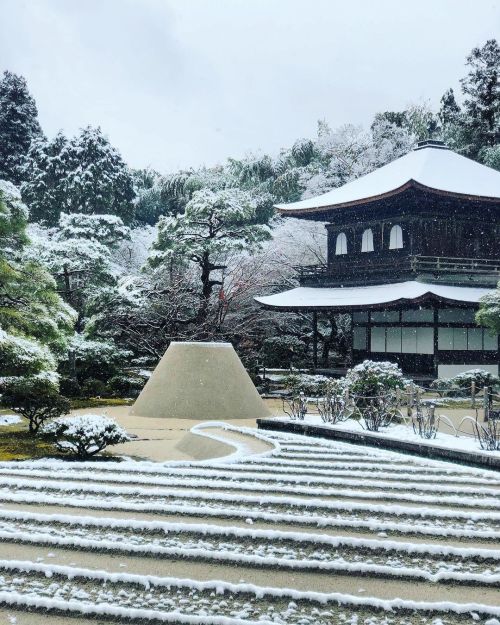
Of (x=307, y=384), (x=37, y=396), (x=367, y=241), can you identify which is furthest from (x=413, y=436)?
(x=367, y=241)

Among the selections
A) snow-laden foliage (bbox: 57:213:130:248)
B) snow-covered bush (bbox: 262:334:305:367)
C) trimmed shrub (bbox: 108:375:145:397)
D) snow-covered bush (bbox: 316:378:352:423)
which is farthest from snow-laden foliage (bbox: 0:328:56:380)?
snow-covered bush (bbox: 262:334:305:367)

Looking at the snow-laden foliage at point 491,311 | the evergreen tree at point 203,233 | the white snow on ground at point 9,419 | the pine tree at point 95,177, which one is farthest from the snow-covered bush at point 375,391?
the pine tree at point 95,177

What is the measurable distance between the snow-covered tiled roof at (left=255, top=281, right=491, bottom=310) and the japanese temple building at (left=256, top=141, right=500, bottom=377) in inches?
1.6

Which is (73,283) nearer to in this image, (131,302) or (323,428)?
(131,302)

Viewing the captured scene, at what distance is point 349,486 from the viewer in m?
6.23

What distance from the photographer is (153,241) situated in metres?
24.2

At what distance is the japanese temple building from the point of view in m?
20.3

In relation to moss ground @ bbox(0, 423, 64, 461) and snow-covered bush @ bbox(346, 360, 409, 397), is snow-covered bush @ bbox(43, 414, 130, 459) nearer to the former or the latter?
moss ground @ bbox(0, 423, 64, 461)

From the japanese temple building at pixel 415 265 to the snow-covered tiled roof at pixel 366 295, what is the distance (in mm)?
40

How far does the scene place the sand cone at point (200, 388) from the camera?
27.3 feet

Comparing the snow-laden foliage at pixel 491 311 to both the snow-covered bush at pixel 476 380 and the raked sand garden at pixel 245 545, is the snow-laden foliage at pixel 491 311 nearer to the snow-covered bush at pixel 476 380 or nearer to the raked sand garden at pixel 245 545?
the snow-covered bush at pixel 476 380

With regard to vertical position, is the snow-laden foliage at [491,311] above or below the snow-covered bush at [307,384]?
above

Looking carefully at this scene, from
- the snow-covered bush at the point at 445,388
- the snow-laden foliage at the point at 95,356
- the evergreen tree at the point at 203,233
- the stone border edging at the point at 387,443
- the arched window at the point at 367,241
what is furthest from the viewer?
the arched window at the point at 367,241

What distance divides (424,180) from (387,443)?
46.1 ft
